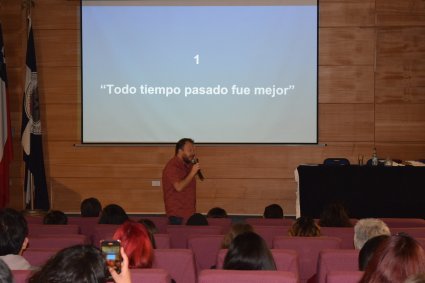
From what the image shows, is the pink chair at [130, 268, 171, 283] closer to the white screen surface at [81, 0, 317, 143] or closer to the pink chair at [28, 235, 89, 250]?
the pink chair at [28, 235, 89, 250]

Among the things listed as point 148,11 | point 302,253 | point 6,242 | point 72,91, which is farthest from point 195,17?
point 6,242

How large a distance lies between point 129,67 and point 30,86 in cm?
153

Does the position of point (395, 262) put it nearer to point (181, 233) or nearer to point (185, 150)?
point (181, 233)

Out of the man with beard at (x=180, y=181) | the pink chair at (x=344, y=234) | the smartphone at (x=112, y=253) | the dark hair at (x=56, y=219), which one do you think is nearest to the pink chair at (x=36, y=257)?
the smartphone at (x=112, y=253)

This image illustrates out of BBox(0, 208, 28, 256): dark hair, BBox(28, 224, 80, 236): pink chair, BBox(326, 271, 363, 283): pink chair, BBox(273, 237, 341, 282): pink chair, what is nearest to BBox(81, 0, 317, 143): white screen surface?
BBox(28, 224, 80, 236): pink chair

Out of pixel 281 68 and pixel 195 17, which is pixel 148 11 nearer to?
pixel 195 17

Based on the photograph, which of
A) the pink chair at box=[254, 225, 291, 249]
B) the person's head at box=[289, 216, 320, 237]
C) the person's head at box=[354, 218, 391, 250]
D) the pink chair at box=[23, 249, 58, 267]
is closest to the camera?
the pink chair at box=[23, 249, 58, 267]

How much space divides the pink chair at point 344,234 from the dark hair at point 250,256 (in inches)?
74.0

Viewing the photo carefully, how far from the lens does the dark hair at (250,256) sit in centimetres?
333

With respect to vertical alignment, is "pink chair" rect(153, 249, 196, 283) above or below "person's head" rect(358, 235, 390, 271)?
below

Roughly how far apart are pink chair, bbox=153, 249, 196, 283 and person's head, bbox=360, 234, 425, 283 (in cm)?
160

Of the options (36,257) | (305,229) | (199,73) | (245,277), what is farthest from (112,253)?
(199,73)

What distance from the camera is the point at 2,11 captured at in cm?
1074

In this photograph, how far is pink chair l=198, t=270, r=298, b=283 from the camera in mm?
2902
